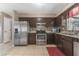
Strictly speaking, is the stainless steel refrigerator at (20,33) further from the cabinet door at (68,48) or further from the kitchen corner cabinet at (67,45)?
the cabinet door at (68,48)

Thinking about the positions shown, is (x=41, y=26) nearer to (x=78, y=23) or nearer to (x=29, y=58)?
(x=78, y=23)

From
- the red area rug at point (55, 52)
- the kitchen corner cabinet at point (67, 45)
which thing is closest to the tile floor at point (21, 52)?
the red area rug at point (55, 52)

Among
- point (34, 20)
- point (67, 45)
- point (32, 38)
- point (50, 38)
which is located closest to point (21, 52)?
point (67, 45)

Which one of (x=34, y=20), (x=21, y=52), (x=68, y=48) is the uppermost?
(x=34, y=20)

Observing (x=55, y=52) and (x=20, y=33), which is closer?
(x=55, y=52)

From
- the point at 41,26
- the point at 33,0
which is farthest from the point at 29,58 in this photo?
the point at 41,26

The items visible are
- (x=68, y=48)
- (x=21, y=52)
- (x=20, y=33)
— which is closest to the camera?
(x=68, y=48)

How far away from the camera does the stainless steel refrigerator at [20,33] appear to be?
7520 mm

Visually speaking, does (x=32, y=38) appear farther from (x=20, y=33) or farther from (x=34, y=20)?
(x=34, y=20)

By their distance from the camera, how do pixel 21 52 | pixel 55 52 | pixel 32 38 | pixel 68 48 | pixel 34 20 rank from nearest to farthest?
pixel 68 48 → pixel 55 52 → pixel 21 52 → pixel 32 38 → pixel 34 20

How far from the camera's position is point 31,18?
8.86 metres

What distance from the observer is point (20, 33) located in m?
7.66

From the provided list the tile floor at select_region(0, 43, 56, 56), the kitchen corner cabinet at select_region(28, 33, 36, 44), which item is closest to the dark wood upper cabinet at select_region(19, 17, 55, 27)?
the kitchen corner cabinet at select_region(28, 33, 36, 44)

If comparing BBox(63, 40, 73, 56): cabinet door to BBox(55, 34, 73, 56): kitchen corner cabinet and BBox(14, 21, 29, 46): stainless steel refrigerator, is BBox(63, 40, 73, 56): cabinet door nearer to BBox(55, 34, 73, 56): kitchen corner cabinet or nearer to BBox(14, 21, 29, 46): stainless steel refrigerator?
BBox(55, 34, 73, 56): kitchen corner cabinet
